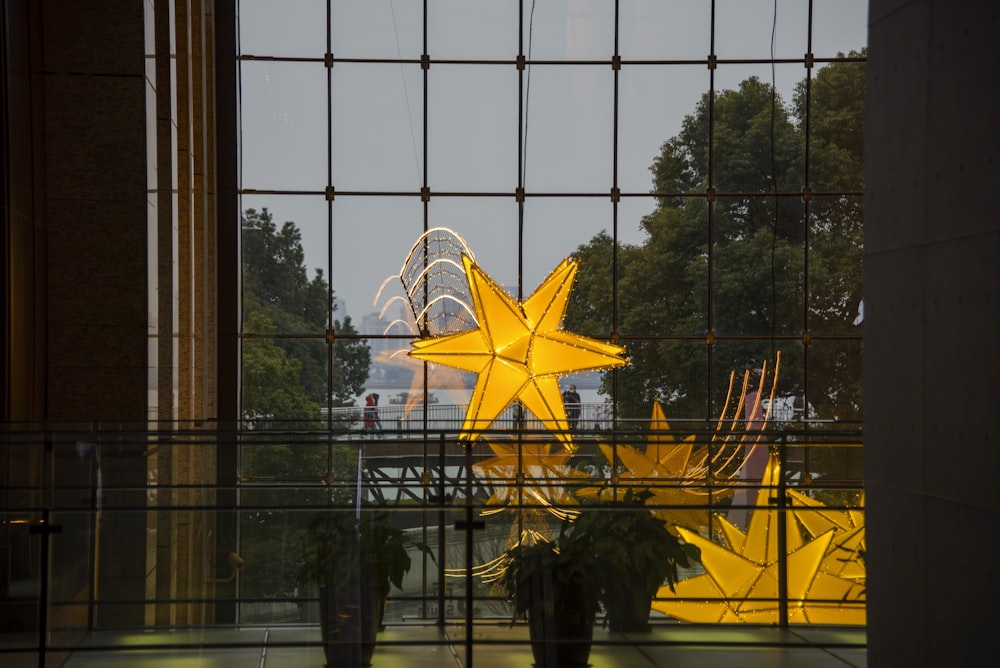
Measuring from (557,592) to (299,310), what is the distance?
249 inches

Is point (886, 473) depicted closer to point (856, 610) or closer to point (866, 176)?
point (866, 176)

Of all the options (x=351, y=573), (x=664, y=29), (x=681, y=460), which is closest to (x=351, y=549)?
(x=351, y=573)

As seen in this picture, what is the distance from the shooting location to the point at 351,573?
3598 mm

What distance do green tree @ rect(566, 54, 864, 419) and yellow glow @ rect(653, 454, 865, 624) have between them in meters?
5.75

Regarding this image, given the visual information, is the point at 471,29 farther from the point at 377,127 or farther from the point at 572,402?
the point at 572,402

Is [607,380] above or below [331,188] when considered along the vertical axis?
below

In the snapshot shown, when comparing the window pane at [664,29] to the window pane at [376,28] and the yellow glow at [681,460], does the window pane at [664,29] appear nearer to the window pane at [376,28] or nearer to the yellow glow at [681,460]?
the window pane at [376,28]

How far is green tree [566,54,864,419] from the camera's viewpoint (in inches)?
423

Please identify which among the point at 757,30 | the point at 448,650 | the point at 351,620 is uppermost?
the point at 757,30

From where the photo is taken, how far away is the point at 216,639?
3707 mm

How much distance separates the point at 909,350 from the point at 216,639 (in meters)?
2.33

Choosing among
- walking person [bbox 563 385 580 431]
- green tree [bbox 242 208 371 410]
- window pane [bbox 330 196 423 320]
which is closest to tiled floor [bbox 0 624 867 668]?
green tree [bbox 242 208 371 410]

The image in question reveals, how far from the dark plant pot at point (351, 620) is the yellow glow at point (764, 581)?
3.04ft

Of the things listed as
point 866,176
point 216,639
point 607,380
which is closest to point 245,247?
point 607,380
